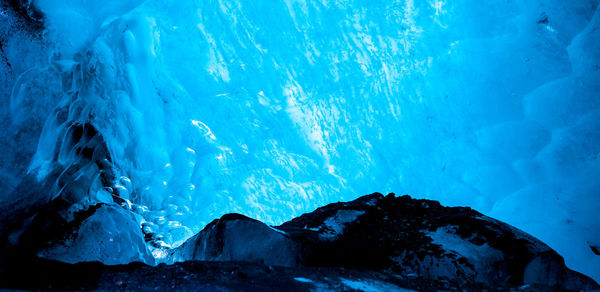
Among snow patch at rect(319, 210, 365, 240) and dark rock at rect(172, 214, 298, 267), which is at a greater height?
snow patch at rect(319, 210, 365, 240)

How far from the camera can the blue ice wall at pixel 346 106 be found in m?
4.34

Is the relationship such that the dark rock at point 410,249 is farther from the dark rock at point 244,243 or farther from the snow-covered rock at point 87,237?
the snow-covered rock at point 87,237

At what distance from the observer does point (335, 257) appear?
2889 mm

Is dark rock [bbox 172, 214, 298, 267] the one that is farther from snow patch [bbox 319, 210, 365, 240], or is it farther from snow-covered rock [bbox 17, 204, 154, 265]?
snow-covered rock [bbox 17, 204, 154, 265]

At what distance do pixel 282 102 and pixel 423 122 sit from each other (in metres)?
2.63

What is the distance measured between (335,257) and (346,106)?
3447mm

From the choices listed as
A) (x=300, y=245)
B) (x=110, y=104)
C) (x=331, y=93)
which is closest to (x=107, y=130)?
(x=110, y=104)

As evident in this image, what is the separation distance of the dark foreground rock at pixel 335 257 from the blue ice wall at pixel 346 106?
1.62 m

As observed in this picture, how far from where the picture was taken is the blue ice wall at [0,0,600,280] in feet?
14.2

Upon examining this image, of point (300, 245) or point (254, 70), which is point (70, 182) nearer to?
point (300, 245)

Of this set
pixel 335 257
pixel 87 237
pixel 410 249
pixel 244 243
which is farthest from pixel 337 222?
pixel 87 237

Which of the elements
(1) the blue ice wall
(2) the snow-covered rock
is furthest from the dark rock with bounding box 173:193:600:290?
(1) the blue ice wall

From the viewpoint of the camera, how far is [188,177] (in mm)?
5000

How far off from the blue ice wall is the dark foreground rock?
1.62 m
